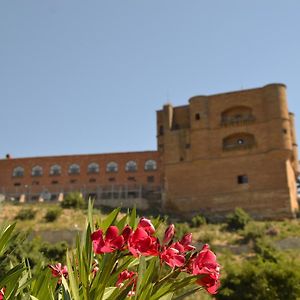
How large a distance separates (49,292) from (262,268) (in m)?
15.2

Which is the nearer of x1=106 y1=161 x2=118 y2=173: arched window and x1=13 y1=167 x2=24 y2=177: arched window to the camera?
x1=106 y1=161 x2=118 y2=173: arched window

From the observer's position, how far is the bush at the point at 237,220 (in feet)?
113

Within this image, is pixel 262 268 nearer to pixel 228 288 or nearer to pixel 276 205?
pixel 228 288

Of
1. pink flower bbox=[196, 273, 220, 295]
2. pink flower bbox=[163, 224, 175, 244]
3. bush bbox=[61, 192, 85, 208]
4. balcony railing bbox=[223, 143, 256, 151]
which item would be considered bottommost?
pink flower bbox=[196, 273, 220, 295]

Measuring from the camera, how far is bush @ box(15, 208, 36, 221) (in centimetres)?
3453

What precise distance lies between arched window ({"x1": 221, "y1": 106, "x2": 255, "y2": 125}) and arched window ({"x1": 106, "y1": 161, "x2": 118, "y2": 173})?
48.0ft

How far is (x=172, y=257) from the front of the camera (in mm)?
2465

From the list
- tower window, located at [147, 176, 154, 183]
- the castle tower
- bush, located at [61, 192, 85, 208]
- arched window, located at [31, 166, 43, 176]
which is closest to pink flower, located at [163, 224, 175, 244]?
the castle tower

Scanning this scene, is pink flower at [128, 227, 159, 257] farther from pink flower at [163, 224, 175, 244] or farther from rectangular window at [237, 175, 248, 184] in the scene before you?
rectangular window at [237, 175, 248, 184]

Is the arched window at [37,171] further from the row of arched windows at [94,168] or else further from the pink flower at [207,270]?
the pink flower at [207,270]

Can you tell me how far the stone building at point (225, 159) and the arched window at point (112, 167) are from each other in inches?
147

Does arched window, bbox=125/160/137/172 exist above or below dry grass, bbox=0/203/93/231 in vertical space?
above

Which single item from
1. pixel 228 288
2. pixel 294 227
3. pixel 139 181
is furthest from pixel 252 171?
pixel 228 288

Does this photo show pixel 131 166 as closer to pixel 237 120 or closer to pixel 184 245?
pixel 237 120
